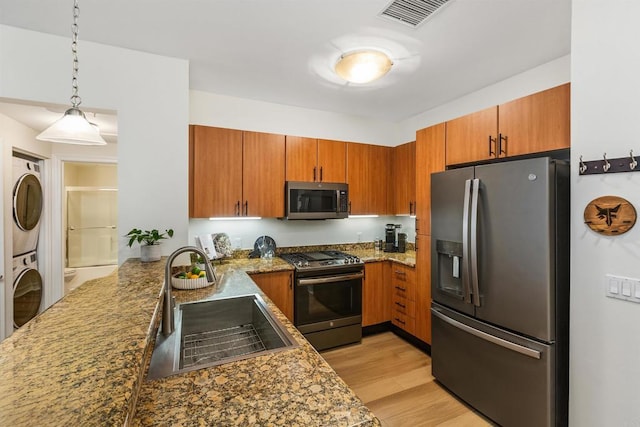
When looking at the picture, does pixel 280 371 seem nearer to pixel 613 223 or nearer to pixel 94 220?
pixel 613 223

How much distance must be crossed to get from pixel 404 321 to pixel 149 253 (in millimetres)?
2590

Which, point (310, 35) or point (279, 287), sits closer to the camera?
point (310, 35)

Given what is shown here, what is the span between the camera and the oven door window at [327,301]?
9.24ft

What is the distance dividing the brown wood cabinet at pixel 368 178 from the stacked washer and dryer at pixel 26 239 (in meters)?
3.53

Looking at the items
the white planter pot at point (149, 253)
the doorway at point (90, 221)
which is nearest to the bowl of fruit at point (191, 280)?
the white planter pot at point (149, 253)

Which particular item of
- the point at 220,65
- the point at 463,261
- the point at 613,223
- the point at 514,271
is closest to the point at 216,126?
the point at 220,65

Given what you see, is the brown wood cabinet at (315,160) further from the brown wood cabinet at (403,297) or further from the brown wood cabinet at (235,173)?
the brown wood cabinet at (403,297)

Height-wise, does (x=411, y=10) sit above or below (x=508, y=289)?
above

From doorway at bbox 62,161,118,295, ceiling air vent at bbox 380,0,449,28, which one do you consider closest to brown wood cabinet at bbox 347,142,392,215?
ceiling air vent at bbox 380,0,449,28

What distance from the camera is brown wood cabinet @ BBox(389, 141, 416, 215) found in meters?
3.36

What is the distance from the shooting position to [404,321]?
3152 millimetres

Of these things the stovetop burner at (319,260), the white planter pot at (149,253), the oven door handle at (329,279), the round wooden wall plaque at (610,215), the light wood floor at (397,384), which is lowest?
the light wood floor at (397,384)

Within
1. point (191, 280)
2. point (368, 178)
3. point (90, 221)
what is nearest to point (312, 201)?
point (368, 178)

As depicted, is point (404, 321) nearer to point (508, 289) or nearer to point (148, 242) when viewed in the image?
point (508, 289)
